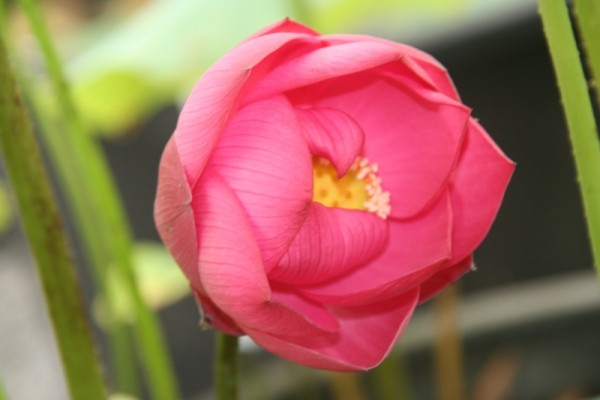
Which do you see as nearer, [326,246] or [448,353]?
[326,246]

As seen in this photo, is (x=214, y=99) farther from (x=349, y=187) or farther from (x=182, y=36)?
(x=182, y=36)

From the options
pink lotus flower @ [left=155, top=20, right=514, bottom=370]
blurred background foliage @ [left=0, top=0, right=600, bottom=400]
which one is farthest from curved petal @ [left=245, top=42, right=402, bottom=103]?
blurred background foliage @ [left=0, top=0, right=600, bottom=400]

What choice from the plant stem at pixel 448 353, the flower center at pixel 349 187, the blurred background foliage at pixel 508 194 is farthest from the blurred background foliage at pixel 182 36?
the flower center at pixel 349 187

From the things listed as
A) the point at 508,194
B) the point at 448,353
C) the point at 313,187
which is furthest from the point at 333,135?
the point at 508,194

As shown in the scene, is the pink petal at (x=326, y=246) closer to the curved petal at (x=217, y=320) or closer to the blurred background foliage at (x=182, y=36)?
the curved petal at (x=217, y=320)

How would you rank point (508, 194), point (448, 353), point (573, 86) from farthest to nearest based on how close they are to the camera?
point (508, 194) < point (448, 353) < point (573, 86)

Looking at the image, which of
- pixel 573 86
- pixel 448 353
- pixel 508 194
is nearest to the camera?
pixel 573 86

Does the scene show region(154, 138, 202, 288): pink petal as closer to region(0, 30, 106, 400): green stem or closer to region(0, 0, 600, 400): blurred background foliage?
region(0, 30, 106, 400): green stem
